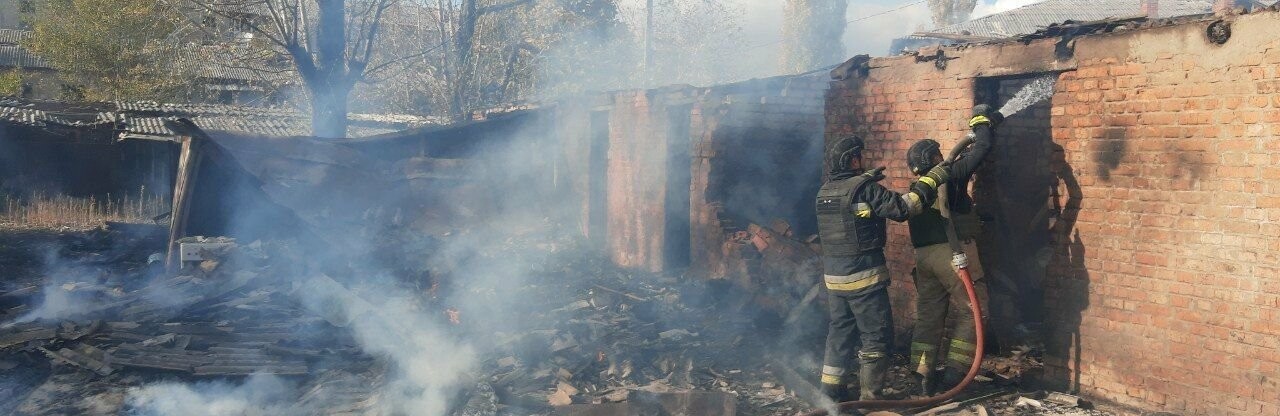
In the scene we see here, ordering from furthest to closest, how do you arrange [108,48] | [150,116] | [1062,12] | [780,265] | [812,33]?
[812,33] → [1062,12] → [108,48] → [150,116] → [780,265]

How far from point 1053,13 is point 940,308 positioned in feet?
85.4

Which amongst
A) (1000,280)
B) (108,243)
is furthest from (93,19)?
(1000,280)

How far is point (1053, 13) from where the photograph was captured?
27.4 m

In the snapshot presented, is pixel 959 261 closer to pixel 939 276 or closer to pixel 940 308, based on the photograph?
pixel 939 276

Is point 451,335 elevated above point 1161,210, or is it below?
below

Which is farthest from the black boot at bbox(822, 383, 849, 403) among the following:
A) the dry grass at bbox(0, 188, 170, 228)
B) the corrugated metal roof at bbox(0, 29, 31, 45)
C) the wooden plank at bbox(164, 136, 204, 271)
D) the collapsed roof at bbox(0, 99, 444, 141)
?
the corrugated metal roof at bbox(0, 29, 31, 45)

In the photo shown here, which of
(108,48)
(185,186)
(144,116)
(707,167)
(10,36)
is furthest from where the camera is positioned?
(10,36)

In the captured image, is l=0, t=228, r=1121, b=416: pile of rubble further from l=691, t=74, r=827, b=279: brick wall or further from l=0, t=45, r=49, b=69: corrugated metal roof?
l=0, t=45, r=49, b=69: corrugated metal roof

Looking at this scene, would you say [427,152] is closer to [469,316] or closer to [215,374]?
[469,316]

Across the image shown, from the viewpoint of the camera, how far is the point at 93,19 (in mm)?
25656

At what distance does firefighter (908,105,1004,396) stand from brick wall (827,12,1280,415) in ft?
1.68

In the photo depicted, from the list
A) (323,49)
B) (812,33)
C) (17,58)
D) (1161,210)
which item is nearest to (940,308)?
(1161,210)

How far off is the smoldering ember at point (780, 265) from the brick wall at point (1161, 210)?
2cm

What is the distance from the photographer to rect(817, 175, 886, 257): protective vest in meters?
5.43
